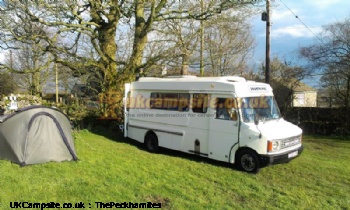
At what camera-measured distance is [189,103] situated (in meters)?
9.34

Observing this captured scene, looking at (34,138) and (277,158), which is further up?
(34,138)

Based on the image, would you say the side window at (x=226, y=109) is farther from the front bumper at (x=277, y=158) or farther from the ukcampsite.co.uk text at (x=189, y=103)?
the front bumper at (x=277, y=158)

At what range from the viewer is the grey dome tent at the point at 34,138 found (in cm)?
779

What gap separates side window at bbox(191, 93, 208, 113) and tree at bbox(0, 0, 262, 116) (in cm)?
597

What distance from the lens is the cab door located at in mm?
8031

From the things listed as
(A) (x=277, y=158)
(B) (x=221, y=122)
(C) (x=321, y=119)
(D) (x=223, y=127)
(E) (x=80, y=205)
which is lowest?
(E) (x=80, y=205)

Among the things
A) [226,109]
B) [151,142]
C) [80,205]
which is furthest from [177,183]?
[151,142]

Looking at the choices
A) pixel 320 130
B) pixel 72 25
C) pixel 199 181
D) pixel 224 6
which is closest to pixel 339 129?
pixel 320 130

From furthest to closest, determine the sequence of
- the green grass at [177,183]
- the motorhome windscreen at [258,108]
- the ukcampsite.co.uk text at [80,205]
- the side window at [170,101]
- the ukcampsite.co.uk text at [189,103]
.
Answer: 1. the side window at [170,101]
2. the ukcampsite.co.uk text at [189,103]
3. the motorhome windscreen at [258,108]
4. the green grass at [177,183]
5. the ukcampsite.co.uk text at [80,205]

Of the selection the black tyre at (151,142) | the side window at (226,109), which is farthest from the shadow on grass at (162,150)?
the side window at (226,109)

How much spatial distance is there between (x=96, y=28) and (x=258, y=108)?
32.5 ft

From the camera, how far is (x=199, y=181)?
679 centimetres

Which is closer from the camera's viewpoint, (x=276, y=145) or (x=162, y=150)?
(x=276, y=145)

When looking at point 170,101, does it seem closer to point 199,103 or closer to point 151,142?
point 199,103
